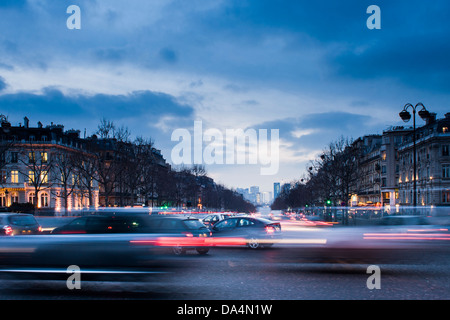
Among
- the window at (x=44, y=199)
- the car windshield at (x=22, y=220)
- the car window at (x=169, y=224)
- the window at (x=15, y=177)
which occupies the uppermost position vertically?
the window at (x=15, y=177)

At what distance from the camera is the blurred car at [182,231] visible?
14.7 meters

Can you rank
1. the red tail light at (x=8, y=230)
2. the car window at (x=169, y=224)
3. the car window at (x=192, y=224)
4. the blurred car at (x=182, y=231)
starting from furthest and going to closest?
1. the red tail light at (x=8, y=230)
2. the car window at (x=192, y=224)
3. the car window at (x=169, y=224)
4. the blurred car at (x=182, y=231)

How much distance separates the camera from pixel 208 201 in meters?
138

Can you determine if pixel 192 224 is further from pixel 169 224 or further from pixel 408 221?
pixel 408 221

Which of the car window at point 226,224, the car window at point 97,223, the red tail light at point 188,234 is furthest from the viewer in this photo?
the car window at point 226,224

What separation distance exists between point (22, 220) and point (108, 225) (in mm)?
8165

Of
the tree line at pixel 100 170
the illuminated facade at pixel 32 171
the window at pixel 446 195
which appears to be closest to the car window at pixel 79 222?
the tree line at pixel 100 170

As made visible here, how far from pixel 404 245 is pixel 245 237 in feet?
22.2

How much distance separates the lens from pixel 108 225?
48.9 ft

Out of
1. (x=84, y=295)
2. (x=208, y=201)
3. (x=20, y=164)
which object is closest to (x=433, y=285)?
(x=84, y=295)

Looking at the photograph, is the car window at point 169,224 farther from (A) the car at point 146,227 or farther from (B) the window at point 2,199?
(B) the window at point 2,199

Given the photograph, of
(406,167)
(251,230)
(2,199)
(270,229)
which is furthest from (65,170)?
(406,167)

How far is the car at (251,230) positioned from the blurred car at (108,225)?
24.4ft
